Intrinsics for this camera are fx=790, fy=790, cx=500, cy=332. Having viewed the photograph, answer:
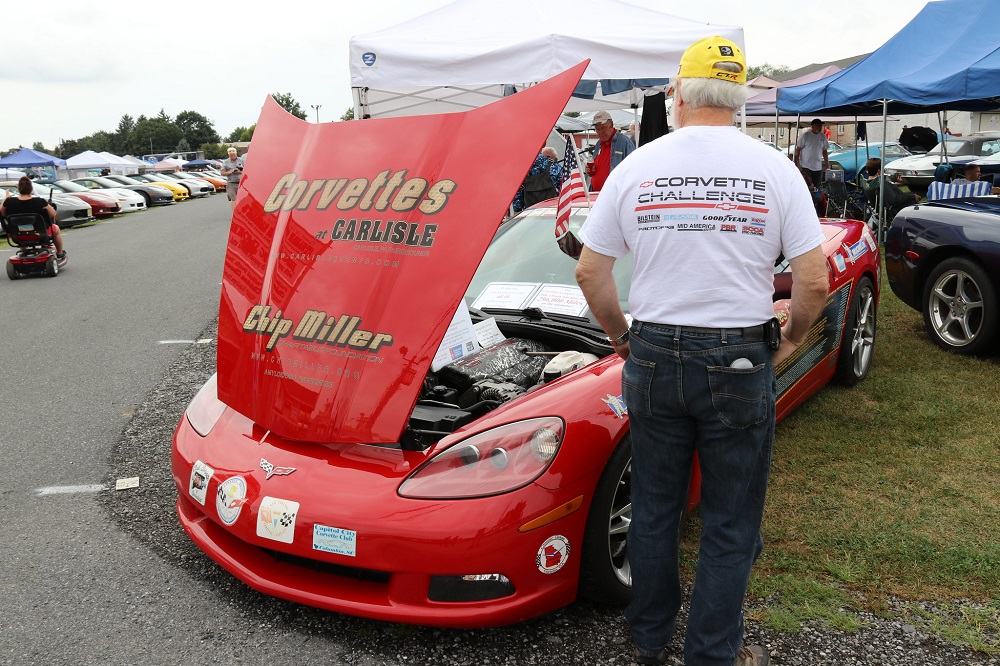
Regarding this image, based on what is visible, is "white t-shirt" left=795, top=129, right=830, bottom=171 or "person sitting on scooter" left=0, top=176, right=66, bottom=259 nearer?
"person sitting on scooter" left=0, top=176, right=66, bottom=259

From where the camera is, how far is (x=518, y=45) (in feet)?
21.7

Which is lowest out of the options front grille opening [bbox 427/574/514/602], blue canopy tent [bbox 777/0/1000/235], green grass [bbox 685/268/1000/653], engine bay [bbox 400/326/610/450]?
green grass [bbox 685/268/1000/653]

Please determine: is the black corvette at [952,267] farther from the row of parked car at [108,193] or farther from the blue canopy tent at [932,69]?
the row of parked car at [108,193]

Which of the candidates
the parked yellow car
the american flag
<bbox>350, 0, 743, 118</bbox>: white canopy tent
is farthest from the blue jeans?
the parked yellow car

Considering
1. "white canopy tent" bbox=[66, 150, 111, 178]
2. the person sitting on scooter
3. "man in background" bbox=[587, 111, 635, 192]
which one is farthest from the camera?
"white canopy tent" bbox=[66, 150, 111, 178]

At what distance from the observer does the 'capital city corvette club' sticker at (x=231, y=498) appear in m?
2.51

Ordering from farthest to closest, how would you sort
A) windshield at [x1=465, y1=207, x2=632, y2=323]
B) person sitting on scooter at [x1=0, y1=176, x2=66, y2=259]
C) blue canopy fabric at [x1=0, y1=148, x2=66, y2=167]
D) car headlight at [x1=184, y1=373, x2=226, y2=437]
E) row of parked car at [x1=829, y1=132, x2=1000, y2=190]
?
blue canopy fabric at [x1=0, y1=148, x2=66, y2=167], row of parked car at [x1=829, y1=132, x2=1000, y2=190], person sitting on scooter at [x1=0, y1=176, x2=66, y2=259], windshield at [x1=465, y1=207, x2=632, y2=323], car headlight at [x1=184, y1=373, x2=226, y2=437]

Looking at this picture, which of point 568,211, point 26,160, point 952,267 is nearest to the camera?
point 568,211

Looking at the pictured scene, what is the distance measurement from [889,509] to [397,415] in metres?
2.10

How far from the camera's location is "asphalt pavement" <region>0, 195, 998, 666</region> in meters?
2.41

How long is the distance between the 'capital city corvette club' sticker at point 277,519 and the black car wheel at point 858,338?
3.34 meters

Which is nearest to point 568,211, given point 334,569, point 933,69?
point 334,569

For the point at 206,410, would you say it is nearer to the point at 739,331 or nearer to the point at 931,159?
the point at 739,331

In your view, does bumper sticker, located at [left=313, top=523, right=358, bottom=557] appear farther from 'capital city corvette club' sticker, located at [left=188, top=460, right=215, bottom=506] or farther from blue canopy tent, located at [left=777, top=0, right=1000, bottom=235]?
blue canopy tent, located at [left=777, top=0, right=1000, bottom=235]
